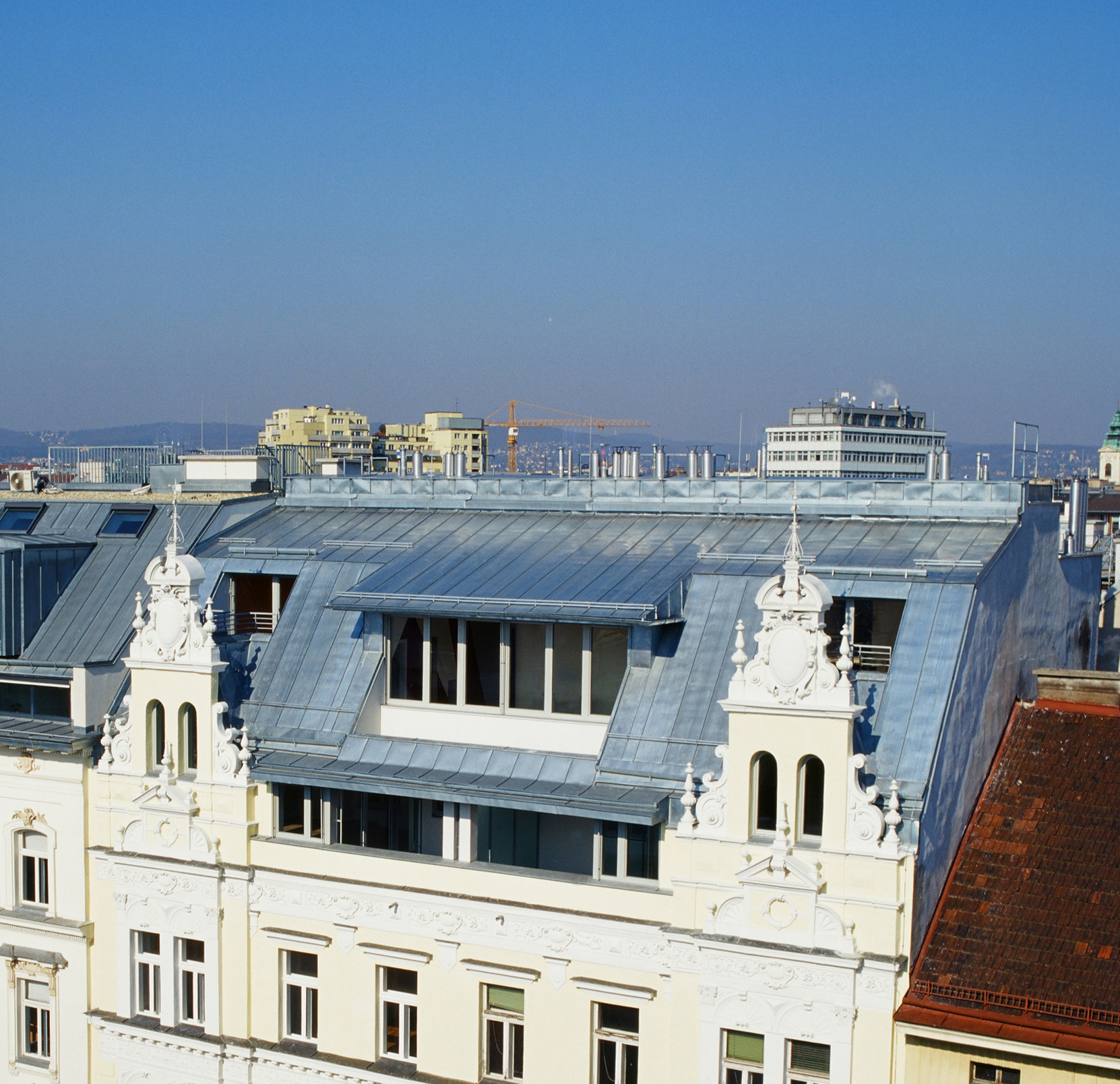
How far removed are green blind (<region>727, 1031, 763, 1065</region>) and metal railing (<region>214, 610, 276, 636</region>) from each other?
17.3 meters

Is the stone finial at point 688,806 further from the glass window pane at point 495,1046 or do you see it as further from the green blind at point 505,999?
the glass window pane at point 495,1046

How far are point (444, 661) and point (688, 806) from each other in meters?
8.81

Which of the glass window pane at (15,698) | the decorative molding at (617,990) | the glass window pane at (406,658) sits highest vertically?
the glass window pane at (406,658)

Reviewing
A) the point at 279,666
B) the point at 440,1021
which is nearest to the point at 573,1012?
the point at 440,1021

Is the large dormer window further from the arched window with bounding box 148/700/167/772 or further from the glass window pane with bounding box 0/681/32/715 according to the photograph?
the glass window pane with bounding box 0/681/32/715

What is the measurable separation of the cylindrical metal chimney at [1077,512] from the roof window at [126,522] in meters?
29.9

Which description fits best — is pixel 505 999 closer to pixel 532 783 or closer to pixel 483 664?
pixel 532 783

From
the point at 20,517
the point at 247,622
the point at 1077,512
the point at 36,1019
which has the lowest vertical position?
the point at 36,1019

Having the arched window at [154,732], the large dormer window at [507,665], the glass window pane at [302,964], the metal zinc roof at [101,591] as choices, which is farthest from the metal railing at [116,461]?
the glass window pane at [302,964]

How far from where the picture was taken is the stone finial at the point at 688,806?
28.7 meters

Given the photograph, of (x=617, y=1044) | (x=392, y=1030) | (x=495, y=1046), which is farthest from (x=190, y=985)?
(x=617, y=1044)

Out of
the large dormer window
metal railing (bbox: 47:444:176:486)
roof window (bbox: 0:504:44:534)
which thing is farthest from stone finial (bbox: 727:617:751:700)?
metal railing (bbox: 47:444:176:486)

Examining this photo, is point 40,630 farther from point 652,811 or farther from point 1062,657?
point 1062,657

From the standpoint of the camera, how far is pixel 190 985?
3569 centimetres
